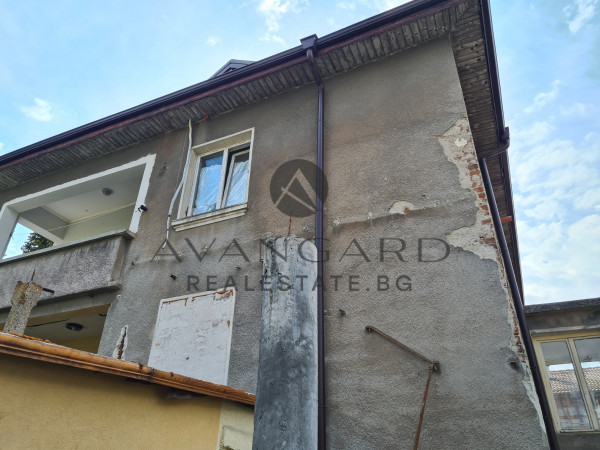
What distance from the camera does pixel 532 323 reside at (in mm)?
5621

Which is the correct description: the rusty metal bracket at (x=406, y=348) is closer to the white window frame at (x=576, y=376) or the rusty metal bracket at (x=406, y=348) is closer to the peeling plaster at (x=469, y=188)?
the peeling plaster at (x=469, y=188)

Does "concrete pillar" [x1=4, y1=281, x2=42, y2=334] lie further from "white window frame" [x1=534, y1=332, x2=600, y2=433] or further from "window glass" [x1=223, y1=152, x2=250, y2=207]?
"white window frame" [x1=534, y1=332, x2=600, y2=433]

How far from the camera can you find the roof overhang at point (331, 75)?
239 inches

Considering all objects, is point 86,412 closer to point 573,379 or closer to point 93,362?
point 93,362

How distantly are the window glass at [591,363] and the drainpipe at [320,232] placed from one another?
344 centimetres

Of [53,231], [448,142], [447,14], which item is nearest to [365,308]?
[448,142]

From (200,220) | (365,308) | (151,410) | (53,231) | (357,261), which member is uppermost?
(53,231)

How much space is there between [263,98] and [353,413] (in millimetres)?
5490

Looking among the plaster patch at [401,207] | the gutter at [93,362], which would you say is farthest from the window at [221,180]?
the gutter at [93,362]

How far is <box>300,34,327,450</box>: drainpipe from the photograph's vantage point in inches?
177

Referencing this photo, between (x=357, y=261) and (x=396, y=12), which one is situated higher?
(x=396, y=12)

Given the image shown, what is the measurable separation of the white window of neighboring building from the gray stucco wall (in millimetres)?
894

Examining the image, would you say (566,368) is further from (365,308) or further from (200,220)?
(200,220)

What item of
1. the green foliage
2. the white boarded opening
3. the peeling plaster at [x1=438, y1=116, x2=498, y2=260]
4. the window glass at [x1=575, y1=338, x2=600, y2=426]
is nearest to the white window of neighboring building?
the white boarded opening
